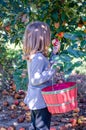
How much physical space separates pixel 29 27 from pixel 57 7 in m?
0.52

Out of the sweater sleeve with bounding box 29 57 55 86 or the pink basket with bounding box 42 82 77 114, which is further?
the sweater sleeve with bounding box 29 57 55 86

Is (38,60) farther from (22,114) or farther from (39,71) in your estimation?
(22,114)

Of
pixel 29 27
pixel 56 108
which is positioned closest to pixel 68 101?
pixel 56 108

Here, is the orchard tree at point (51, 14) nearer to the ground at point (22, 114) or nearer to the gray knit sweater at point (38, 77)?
the gray knit sweater at point (38, 77)

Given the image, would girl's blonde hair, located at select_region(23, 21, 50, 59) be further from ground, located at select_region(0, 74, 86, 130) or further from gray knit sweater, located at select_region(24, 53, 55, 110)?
ground, located at select_region(0, 74, 86, 130)

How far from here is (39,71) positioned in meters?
2.51

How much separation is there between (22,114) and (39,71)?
1.71 m

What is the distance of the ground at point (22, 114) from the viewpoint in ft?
12.0

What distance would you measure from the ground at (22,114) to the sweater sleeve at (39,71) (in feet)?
3.51

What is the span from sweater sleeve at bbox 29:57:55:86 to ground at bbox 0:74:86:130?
1.07 metres

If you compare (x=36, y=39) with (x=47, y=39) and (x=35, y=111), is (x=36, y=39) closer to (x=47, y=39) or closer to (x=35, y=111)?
(x=47, y=39)

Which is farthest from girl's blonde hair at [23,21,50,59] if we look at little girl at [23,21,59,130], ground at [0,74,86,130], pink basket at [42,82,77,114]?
ground at [0,74,86,130]

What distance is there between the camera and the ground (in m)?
3.65

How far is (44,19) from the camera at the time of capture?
3.02 m
